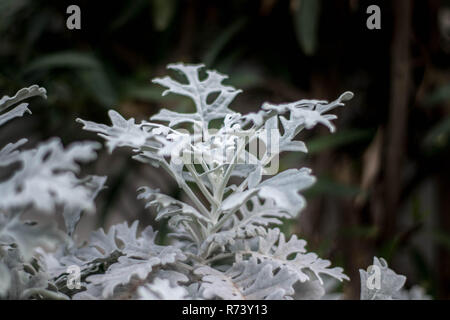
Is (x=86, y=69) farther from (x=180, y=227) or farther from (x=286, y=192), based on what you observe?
(x=286, y=192)

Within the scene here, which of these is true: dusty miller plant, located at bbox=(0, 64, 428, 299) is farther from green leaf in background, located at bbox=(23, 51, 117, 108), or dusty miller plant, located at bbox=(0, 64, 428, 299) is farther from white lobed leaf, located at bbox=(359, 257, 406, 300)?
green leaf in background, located at bbox=(23, 51, 117, 108)

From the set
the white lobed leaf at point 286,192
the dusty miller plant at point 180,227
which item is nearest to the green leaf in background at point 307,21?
the dusty miller plant at point 180,227

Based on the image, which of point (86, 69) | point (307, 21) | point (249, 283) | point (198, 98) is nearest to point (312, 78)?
point (307, 21)

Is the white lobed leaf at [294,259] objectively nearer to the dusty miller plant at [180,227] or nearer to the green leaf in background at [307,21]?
the dusty miller plant at [180,227]

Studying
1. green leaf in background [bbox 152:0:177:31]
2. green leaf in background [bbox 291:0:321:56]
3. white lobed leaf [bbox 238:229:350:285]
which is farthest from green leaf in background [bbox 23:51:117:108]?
white lobed leaf [bbox 238:229:350:285]

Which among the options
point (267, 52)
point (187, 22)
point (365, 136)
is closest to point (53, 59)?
point (187, 22)
